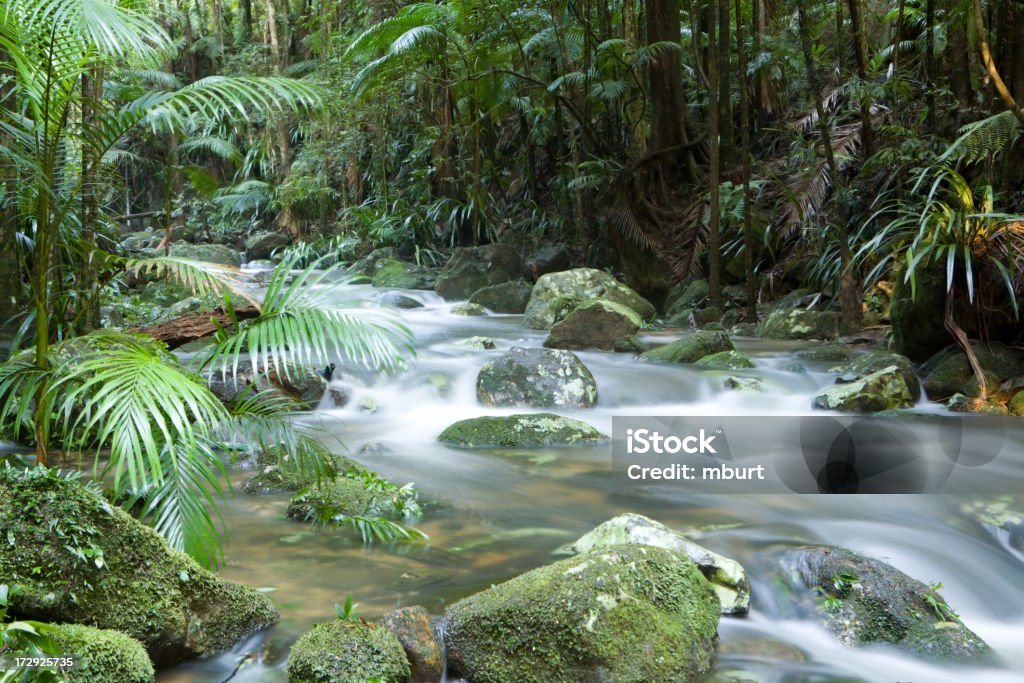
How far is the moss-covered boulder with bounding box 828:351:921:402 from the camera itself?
671cm

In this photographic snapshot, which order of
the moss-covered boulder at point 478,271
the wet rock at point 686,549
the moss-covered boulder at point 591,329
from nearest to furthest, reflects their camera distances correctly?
the wet rock at point 686,549 → the moss-covered boulder at point 591,329 → the moss-covered boulder at point 478,271

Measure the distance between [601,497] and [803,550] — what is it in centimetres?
126

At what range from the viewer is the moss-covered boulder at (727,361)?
24.8ft

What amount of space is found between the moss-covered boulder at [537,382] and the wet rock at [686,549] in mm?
3016

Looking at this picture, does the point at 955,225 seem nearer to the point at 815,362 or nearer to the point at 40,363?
the point at 815,362

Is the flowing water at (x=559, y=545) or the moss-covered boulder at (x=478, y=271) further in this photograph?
the moss-covered boulder at (x=478, y=271)

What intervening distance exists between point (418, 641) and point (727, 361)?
545 cm

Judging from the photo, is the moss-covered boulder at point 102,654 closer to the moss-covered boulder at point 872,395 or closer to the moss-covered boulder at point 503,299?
the moss-covered boulder at point 872,395

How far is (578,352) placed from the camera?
877 cm

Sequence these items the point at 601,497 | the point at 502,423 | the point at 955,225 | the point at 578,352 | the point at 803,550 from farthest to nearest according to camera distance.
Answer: the point at 578,352 < the point at 955,225 < the point at 502,423 < the point at 601,497 < the point at 803,550

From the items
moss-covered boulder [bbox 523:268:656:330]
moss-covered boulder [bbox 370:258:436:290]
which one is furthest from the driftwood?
moss-covered boulder [bbox 370:258:436:290]

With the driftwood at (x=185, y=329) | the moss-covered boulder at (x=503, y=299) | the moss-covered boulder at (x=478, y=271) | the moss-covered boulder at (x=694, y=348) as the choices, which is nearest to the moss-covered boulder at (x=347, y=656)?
the driftwood at (x=185, y=329)

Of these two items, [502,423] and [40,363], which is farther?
[502,423]

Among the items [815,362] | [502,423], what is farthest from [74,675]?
[815,362]
